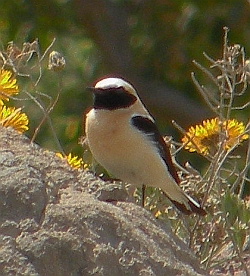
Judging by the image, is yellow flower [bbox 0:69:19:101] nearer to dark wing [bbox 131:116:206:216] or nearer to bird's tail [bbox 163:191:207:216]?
dark wing [bbox 131:116:206:216]

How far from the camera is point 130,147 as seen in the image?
14.6 feet

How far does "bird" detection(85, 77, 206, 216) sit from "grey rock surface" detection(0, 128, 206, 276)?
2.55ft

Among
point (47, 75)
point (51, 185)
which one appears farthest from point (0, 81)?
point (47, 75)

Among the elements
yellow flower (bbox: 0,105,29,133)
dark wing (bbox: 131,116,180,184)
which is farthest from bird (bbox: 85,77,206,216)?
yellow flower (bbox: 0,105,29,133)

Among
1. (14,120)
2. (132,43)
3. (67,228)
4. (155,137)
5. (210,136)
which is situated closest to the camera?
(67,228)

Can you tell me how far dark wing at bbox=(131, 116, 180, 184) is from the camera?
4602mm

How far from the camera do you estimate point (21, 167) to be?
3.37 m

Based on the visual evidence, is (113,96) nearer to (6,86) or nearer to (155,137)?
(155,137)

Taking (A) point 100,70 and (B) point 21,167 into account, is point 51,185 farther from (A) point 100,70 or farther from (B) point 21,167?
(A) point 100,70

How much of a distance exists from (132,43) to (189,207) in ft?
21.3

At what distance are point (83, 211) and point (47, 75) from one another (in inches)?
272

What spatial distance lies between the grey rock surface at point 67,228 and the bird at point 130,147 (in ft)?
2.55

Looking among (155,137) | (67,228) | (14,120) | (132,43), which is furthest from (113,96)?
(132,43)

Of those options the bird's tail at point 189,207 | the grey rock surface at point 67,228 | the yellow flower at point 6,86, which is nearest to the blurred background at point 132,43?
the bird's tail at point 189,207
